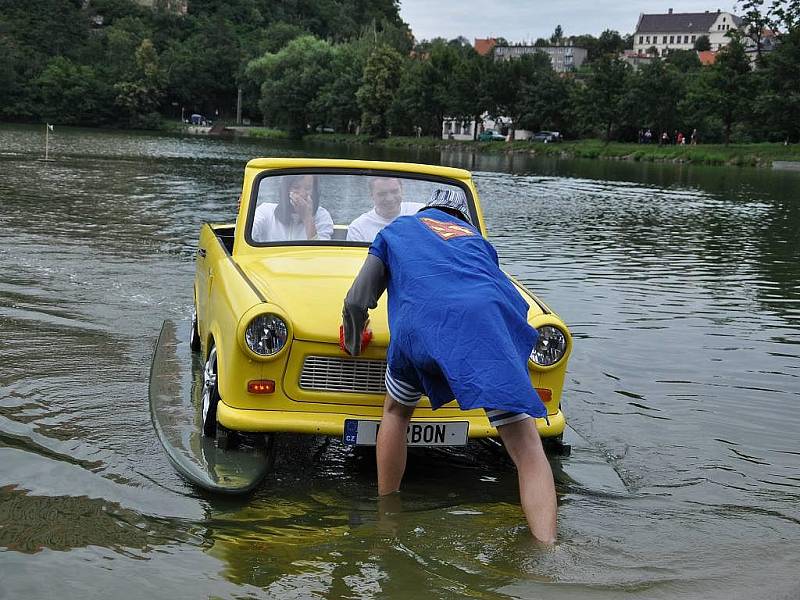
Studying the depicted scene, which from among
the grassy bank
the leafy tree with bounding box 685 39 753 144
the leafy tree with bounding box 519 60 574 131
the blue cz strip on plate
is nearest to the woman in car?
the blue cz strip on plate

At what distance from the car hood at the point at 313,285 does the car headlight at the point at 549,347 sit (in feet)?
0.45

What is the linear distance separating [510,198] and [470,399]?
26941mm

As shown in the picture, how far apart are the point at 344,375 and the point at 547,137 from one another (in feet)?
283

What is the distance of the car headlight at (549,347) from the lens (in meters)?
5.32

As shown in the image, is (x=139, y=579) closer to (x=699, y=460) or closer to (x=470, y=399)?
(x=470, y=399)

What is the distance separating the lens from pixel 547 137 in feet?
292

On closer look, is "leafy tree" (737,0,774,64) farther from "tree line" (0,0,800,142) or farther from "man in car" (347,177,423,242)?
"man in car" (347,177,423,242)

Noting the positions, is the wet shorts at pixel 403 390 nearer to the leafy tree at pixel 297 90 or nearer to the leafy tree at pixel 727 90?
the leafy tree at pixel 727 90

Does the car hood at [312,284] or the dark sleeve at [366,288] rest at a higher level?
A: the dark sleeve at [366,288]

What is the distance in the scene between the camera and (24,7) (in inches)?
6038

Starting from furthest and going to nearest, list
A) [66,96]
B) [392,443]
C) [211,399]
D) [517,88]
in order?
1. [66,96]
2. [517,88]
3. [211,399]
4. [392,443]

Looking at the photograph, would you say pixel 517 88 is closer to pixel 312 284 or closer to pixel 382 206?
pixel 382 206

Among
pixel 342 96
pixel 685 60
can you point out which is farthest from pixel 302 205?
pixel 685 60

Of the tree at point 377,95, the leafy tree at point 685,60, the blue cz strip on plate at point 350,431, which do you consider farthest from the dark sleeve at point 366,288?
the leafy tree at point 685,60
